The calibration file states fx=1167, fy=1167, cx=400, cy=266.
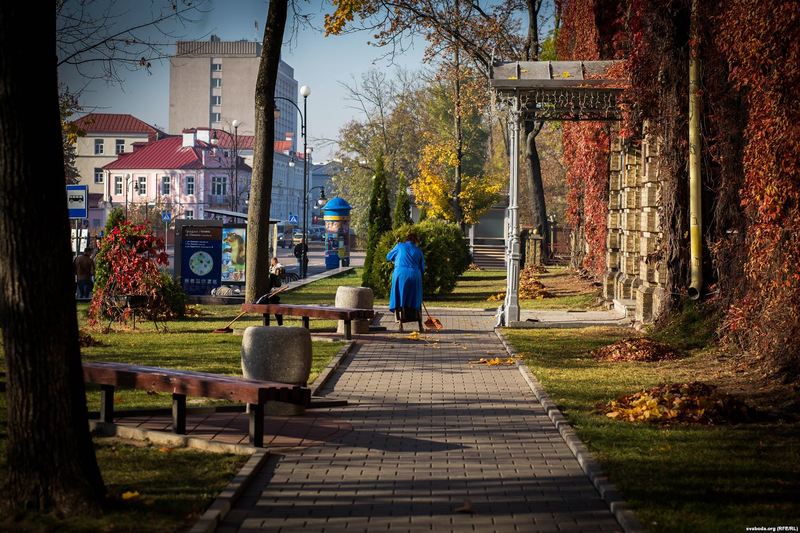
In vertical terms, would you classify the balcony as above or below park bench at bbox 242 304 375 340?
above

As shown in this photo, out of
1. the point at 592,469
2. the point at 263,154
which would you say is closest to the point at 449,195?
the point at 263,154

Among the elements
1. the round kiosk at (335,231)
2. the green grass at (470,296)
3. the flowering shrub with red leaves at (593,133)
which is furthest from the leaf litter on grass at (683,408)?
the round kiosk at (335,231)

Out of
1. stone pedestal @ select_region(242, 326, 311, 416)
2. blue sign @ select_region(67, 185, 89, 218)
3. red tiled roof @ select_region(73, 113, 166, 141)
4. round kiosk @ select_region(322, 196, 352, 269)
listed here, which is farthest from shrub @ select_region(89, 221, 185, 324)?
red tiled roof @ select_region(73, 113, 166, 141)

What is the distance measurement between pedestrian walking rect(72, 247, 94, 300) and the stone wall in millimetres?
14053

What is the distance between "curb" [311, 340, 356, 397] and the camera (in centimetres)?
1286

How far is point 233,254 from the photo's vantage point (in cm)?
3372

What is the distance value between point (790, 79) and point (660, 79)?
640cm

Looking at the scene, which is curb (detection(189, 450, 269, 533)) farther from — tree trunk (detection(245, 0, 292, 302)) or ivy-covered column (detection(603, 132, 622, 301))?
ivy-covered column (detection(603, 132, 622, 301))

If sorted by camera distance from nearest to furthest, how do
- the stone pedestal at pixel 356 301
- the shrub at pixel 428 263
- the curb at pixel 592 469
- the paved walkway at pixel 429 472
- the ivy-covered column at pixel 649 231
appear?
the curb at pixel 592 469 → the paved walkway at pixel 429 472 → the ivy-covered column at pixel 649 231 → the stone pedestal at pixel 356 301 → the shrub at pixel 428 263

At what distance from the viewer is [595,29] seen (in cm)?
2695

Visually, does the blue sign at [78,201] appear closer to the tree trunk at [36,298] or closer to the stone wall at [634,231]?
the stone wall at [634,231]

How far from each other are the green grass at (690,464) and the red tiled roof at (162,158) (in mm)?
105671

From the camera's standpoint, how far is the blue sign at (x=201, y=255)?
31.0 m

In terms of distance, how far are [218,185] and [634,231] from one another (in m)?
98.1
